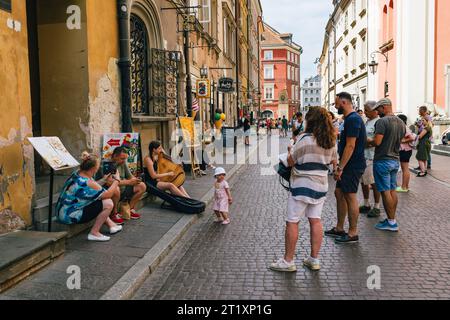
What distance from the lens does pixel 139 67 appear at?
420 inches

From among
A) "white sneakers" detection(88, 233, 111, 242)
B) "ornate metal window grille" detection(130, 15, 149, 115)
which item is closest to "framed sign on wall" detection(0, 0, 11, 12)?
"white sneakers" detection(88, 233, 111, 242)

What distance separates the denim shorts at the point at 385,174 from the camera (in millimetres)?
6887

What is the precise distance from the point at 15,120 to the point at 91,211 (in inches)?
55.3

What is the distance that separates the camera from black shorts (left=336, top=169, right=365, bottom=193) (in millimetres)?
6129

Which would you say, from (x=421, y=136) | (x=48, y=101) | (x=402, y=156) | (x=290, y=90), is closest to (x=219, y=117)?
(x=421, y=136)

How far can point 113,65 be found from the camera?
831 centimetres

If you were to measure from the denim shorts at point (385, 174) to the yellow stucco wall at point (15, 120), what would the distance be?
4.76m

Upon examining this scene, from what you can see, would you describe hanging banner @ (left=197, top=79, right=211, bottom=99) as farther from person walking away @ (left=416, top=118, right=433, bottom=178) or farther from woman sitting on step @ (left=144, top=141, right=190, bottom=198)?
woman sitting on step @ (left=144, top=141, right=190, bottom=198)

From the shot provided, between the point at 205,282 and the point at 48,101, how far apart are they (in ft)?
14.3

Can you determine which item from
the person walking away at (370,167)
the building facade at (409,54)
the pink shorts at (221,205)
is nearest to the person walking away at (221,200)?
the pink shorts at (221,205)

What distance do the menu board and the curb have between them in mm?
1475

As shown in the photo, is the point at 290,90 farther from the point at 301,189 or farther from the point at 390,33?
the point at 301,189

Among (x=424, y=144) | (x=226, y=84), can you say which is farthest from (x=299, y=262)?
(x=226, y=84)

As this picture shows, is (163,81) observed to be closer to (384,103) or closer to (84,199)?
(384,103)
